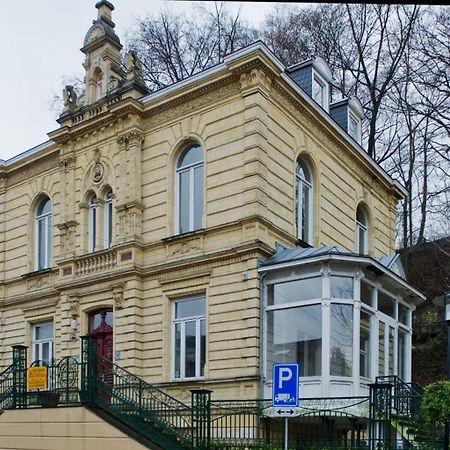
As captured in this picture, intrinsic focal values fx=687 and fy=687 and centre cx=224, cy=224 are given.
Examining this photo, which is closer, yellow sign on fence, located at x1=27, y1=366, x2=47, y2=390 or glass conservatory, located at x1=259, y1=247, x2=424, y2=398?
glass conservatory, located at x1=259, y1=247, x2=424, y2=398

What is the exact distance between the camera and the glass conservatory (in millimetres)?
15344

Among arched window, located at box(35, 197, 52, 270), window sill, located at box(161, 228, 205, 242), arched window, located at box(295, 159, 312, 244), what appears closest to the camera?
window sill, located at box(161, 228, 205, 242)

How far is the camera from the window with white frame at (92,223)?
66.3 ft

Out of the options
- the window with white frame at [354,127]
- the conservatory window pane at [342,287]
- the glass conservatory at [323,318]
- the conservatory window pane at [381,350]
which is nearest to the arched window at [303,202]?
the glass conservatory at [323,318]

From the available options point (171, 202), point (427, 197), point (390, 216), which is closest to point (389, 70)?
point (427, 197)

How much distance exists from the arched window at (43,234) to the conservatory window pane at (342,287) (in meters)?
10.3

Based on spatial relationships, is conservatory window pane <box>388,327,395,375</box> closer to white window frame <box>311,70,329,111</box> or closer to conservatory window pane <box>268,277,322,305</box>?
conservatory window pane <box>268,277,322,305</box>

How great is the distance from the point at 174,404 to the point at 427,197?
20513 mm

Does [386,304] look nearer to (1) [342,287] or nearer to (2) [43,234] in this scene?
(1) [342,287]

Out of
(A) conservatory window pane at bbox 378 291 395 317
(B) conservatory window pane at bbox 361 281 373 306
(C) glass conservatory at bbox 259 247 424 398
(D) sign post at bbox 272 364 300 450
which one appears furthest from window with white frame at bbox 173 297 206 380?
(D) sign post at bbox 272 364 300 450

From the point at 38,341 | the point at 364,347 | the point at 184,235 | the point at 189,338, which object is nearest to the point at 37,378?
the point at 189,338

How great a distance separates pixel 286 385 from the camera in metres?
9.59

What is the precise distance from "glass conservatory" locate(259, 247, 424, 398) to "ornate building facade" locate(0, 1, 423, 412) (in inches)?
1.3

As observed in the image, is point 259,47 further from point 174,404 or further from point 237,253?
point 174,404
